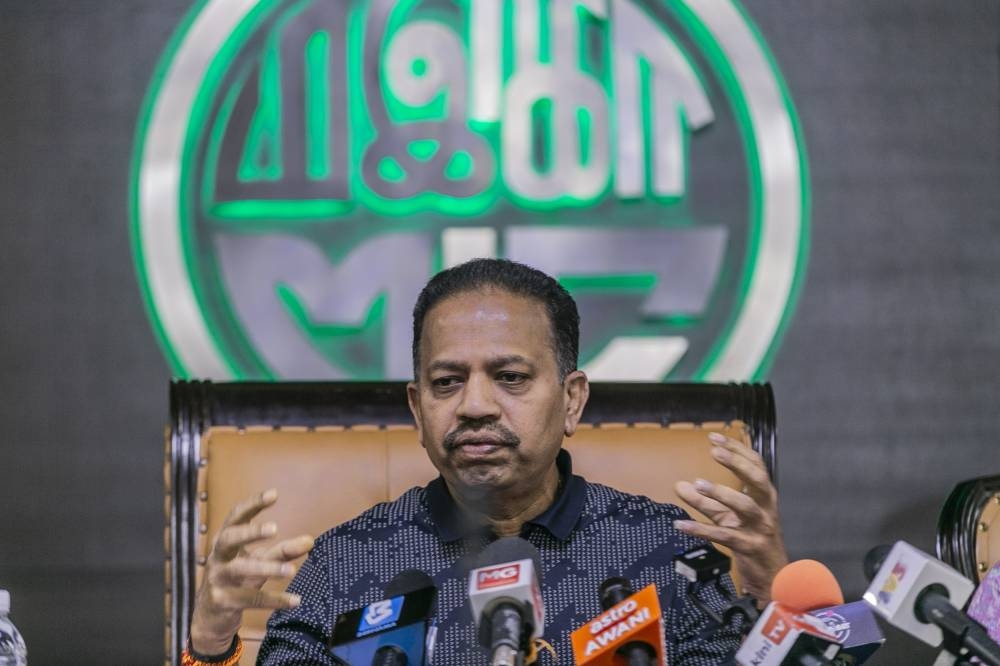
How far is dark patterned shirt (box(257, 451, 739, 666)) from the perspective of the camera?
2.01 m

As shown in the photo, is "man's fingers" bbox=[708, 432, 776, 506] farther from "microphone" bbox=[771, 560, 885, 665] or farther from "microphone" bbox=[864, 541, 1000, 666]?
"microphone" bbox=[864, 541, 1000, 666]

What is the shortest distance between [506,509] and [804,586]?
86cm

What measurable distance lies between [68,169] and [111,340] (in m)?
0.53

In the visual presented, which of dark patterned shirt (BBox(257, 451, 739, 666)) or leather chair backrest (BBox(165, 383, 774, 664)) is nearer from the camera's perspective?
dark patterned shirt (BBox(257, 451, 739, 666))

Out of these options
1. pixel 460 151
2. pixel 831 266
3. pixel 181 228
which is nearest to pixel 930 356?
pixel 831 266

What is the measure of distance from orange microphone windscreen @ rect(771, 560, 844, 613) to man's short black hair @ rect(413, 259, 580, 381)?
2.75ft

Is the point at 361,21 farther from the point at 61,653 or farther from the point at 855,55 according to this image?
the point at 61,653

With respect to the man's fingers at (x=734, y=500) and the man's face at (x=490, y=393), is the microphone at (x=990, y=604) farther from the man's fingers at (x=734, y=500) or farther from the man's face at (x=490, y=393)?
the man's face at (x=490, y=393)

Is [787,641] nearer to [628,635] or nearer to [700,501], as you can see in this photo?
[628,635]

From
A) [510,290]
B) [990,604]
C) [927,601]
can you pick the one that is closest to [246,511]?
[510,290]

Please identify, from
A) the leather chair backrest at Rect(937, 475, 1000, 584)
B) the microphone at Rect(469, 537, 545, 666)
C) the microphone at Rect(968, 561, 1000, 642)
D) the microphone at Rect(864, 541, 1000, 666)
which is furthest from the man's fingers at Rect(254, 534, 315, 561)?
the leather chair backrest at Rect(937, 475, 1000, 584)

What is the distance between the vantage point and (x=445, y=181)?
11.8 feet

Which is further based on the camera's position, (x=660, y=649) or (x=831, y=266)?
(x=831, y=266)

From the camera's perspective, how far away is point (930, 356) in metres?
3.72
